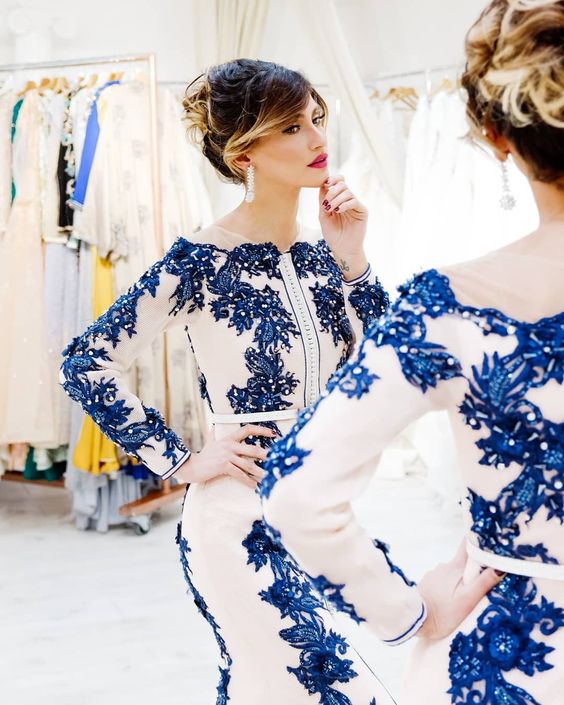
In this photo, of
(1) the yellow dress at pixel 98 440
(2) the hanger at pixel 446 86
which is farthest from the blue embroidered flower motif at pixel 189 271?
(2) the hanger at pixel 446 86

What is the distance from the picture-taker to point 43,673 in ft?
8.78

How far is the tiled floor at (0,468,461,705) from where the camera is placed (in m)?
2.59

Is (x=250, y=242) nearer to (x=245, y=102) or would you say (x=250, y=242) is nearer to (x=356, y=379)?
(x=245, y=102)

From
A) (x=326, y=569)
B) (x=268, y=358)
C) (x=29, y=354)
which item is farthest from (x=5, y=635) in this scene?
(x=326, y=569)

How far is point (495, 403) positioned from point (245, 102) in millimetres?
1058

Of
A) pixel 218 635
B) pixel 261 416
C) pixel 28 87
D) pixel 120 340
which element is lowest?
pixel 218 635

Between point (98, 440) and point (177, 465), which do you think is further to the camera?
point (98, 440)

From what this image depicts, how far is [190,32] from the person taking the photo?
17.7 feet

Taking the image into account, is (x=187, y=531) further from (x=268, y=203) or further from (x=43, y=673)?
(x=43, y=673)

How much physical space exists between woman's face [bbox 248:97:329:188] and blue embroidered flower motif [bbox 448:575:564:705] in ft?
3.38

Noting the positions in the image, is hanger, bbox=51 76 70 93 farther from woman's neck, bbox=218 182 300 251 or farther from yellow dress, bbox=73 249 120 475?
woman's neck, bbox=218 182 300 251

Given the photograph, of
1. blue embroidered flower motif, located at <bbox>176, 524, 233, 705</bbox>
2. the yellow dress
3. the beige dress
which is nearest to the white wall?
the yellow dress

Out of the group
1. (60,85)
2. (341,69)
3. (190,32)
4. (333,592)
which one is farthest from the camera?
(190,32)

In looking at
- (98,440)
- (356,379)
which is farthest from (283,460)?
(98,440)
